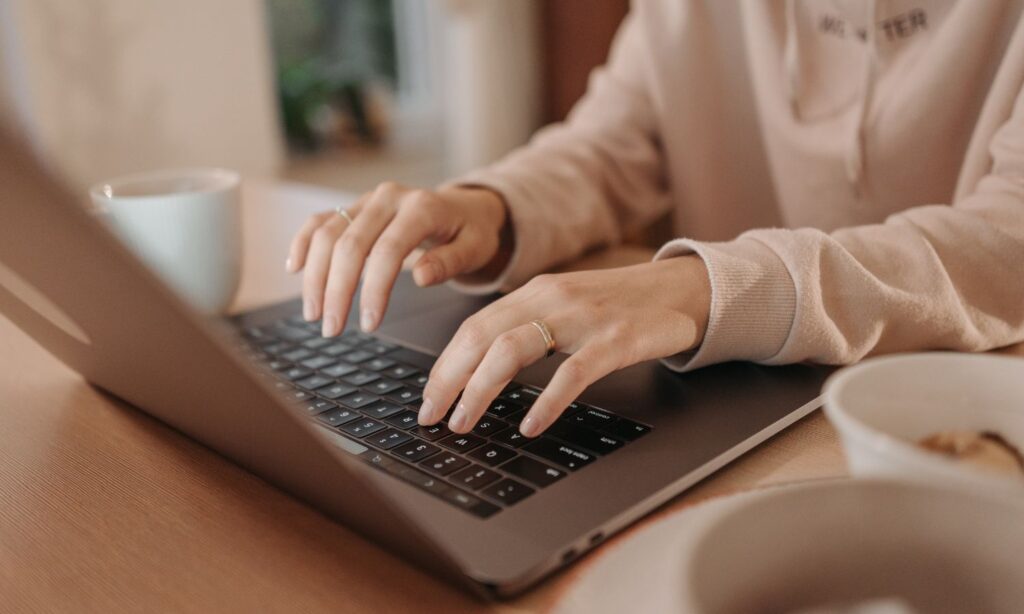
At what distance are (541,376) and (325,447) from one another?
0.85ft

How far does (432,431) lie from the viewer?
50 centimetres

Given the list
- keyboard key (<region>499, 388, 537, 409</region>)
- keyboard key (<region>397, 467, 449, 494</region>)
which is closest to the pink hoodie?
keyboard key (<region>499, 388, 537, 409</region>)

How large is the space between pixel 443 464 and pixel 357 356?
8.2 inches

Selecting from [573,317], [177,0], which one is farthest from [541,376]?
[177,0]

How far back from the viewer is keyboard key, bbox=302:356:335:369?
25.2 inches

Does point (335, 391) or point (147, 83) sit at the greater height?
point (147, 83)

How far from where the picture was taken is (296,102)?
2.81 m

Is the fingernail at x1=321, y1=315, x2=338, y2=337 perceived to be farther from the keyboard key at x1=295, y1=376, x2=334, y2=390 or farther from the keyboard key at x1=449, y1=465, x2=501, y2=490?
the keyboard key at x1=449, y1=465, x2=501, y2=490

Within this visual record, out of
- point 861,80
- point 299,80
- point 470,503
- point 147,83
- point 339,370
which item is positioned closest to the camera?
point 470,503

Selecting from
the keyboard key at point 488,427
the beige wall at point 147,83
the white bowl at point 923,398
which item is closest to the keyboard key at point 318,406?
the keyboard key at point 488,427

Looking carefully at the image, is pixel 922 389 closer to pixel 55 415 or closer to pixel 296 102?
pixel 55 415

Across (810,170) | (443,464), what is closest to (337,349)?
(443,464)

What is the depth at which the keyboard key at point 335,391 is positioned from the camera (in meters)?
0.58

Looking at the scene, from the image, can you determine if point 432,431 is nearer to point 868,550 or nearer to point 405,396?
point 405,396
